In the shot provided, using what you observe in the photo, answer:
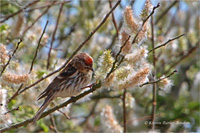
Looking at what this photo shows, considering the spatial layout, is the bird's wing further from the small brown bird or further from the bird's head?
the bird's head

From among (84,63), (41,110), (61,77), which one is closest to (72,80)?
(61,77)

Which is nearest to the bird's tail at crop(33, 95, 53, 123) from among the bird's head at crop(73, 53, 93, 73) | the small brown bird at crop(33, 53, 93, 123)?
the small brown bird at crop(33, 53, 93, 123)

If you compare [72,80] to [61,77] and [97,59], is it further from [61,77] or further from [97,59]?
[97,59]

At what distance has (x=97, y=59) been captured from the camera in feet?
17.6

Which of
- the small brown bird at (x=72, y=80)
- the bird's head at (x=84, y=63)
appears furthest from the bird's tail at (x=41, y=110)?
the bird's head at (x=84, y=63)

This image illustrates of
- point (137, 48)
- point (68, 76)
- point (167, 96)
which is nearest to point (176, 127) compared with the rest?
point (167, 96)

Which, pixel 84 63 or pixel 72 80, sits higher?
pixel 84 63

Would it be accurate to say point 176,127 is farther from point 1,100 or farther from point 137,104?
point 1,100

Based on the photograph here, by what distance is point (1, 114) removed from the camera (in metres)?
3.89

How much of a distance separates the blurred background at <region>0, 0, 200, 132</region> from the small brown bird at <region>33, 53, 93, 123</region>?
9.7 inches

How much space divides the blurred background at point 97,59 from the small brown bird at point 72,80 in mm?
247

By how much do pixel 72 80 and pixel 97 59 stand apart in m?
0.85

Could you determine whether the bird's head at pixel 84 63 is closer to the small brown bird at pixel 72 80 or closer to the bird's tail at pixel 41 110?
the small brown bird at pixel 72 80

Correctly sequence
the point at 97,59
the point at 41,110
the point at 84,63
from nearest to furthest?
the point at 41,110, the point at 84,63, the point at 97,59
